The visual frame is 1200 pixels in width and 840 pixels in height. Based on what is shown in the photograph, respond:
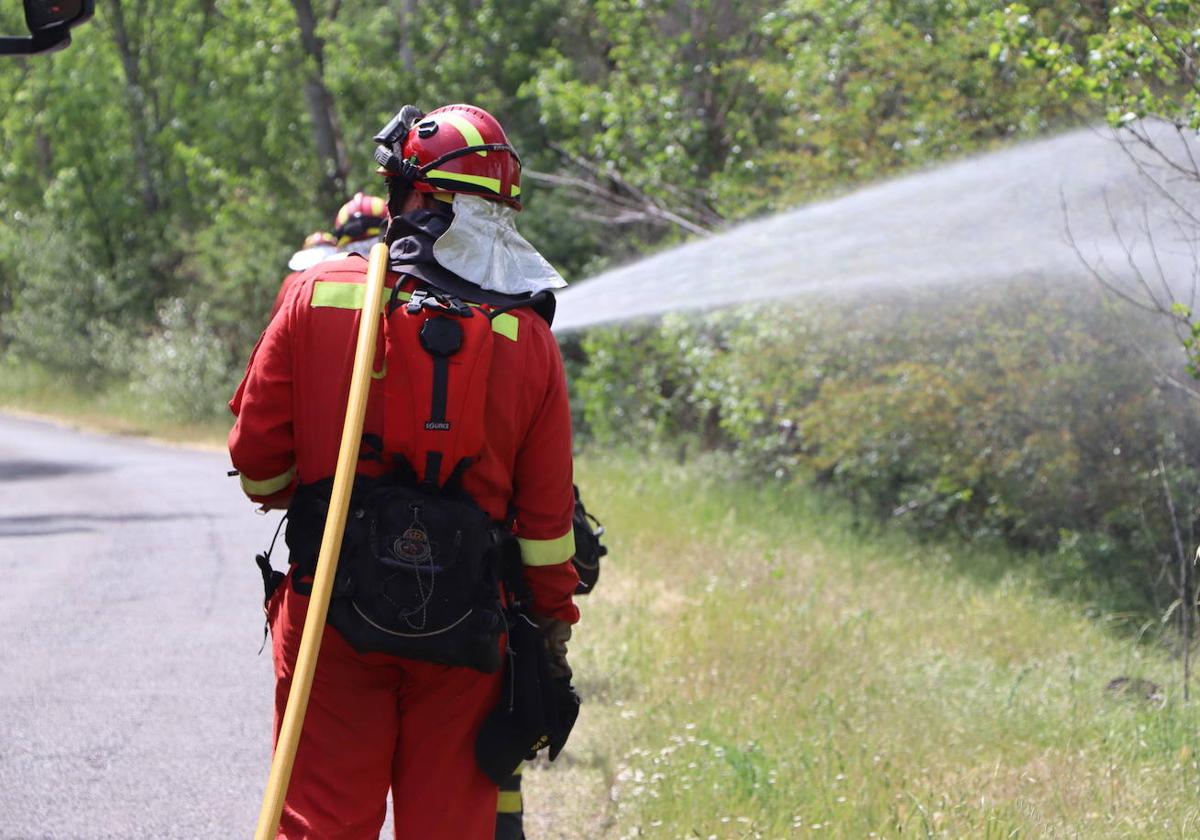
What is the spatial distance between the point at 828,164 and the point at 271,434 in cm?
813

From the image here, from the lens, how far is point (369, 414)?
3.02 metres

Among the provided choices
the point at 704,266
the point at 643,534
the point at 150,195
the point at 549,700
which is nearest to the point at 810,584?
the point at 643,534

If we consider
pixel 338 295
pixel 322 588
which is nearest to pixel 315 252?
pixel 338 295

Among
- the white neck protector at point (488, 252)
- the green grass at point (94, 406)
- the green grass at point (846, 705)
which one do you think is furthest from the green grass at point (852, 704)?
the green grass at point (94, 406)

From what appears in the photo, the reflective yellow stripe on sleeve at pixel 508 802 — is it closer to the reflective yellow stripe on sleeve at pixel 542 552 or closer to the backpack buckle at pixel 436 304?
the reflective yellow stripe on sleeve at pixel 542 552

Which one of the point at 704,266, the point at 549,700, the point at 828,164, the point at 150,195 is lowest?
the point at 150,195

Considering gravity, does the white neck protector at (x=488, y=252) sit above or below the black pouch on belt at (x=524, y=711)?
above

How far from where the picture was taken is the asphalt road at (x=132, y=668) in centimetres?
468

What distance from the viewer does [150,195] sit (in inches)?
1117

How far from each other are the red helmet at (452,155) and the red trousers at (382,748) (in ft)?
3.02

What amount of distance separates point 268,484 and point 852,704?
10.8 feet

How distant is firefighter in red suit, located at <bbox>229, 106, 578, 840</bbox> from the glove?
0.07 meters

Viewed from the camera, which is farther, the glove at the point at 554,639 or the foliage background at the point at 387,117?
the foliage background at the point at 387,117

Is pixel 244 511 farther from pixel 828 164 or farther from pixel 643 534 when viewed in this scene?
pixel 828 164
